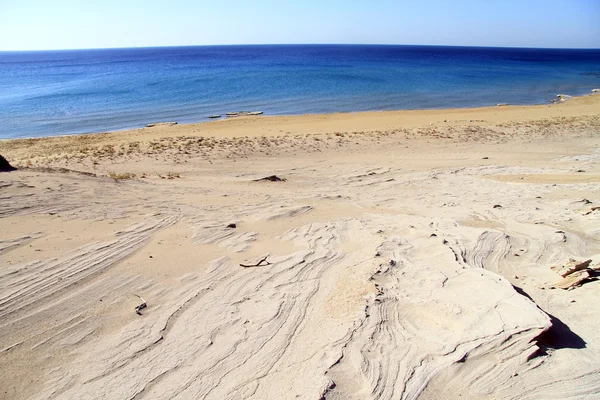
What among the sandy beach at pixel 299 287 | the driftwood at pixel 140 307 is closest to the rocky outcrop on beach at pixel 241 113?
the sandy beach at pixel 299 287

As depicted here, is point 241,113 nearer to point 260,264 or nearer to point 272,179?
point 272,179

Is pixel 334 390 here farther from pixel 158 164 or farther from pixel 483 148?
pixel 483 148

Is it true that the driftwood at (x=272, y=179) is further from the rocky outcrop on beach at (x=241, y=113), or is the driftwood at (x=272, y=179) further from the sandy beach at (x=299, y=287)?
the rocky outcrop on beach at (x=241, y=113)

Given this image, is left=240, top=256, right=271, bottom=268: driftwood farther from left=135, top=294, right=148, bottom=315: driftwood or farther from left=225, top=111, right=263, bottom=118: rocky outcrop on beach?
left=225, top=111, right=263, bottom=118: rocky outcrop on beach

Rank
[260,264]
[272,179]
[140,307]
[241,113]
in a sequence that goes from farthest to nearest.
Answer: [241,113] → [272,179] → [260,264] → [140,307]

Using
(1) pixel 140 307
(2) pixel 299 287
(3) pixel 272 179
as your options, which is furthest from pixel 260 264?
(3) pixel 272 179

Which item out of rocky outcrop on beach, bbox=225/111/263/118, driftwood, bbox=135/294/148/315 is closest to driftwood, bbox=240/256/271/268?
driftwood, bbox=135/294/148/315

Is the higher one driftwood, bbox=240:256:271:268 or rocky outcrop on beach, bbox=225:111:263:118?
rocky outcrop on beach, bbox=225:111:263:118

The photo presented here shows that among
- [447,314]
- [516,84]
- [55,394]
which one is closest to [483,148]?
[447,314]
